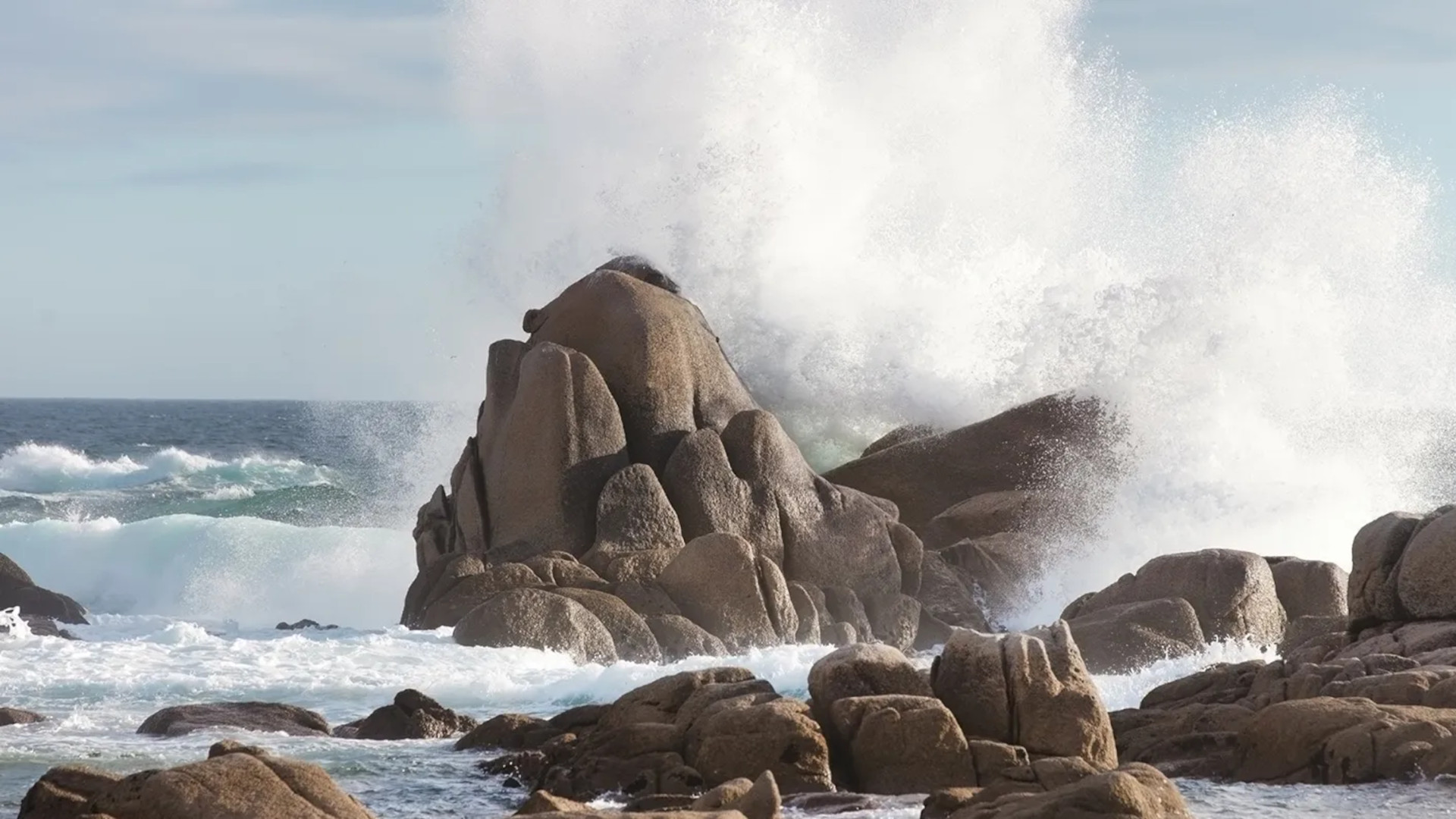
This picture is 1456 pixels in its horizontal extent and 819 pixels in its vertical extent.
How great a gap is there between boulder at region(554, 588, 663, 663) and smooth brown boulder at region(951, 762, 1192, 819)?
7.32 m

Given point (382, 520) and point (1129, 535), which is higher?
point (382, 520)

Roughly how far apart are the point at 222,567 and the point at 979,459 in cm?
1018

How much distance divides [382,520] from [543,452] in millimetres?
9383

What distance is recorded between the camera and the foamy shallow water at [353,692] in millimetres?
9688

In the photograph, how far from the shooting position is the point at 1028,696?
33.3ft

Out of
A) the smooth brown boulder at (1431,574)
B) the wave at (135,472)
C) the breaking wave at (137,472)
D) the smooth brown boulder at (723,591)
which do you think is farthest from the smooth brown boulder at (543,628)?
the wave at (135,472)

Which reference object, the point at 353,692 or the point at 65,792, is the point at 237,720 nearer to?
the point at 353,692

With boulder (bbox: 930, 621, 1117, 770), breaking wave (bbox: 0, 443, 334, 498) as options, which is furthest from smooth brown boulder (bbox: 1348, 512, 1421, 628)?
breaking wave (bbox: 0, 443, 334, 498)

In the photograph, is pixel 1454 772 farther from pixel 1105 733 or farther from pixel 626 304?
pixel 626 304

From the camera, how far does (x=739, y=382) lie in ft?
65.3

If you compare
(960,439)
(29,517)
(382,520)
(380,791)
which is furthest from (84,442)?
(380,791)

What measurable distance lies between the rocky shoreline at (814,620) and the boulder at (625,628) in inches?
1.0

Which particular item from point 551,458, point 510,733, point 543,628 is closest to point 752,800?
point 510,733

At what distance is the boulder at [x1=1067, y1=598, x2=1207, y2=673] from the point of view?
14.9 meters
